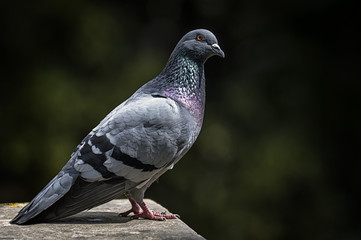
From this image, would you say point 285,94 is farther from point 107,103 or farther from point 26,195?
point 26,195

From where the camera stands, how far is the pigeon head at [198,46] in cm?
373

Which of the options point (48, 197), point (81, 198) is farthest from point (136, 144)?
point (48, 197)

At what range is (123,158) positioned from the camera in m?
3.35

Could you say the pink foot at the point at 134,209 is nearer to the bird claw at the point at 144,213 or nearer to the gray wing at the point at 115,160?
the bird claw at the point at 144,213

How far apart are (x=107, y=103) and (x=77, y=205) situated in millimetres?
3257

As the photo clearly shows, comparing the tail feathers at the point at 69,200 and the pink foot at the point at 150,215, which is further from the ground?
the tail feathers at the point at 69,200

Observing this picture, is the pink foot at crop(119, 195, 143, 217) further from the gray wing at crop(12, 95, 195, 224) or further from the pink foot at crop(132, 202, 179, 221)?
the gray wing at crop(12, 95, 195, 224)

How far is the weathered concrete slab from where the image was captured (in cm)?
308

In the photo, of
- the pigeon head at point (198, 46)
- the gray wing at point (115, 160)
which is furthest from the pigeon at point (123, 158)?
the pigeon head at point (198, 46)

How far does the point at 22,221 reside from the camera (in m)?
3.31

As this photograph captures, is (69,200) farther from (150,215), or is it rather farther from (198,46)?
(198,46)

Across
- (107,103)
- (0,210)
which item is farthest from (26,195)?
(0,210)

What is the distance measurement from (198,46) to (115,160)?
37.2 inches

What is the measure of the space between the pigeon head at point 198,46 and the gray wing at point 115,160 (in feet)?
1.46
